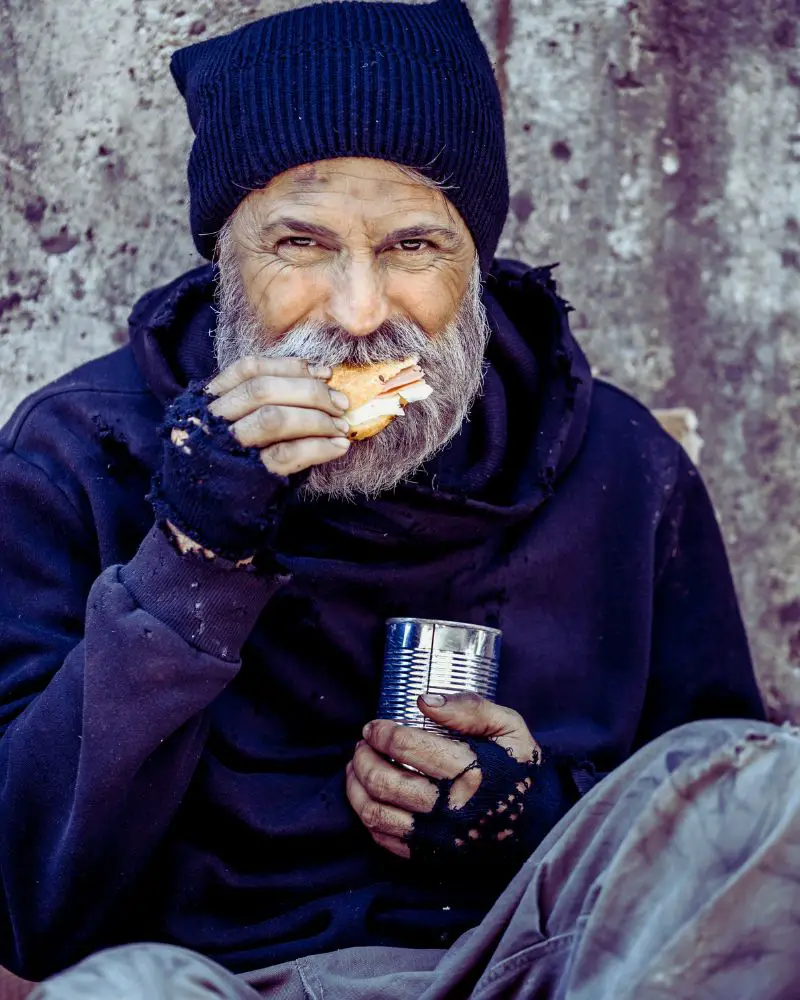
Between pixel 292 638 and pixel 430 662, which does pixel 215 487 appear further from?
pixel 292 638

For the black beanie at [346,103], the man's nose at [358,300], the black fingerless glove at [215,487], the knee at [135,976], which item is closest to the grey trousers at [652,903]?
the knee at [135,976]

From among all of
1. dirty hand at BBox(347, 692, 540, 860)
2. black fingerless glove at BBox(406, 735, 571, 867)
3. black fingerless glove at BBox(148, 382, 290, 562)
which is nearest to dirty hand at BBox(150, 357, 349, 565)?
black fingerless glove at BBox(148, 382, 290, 562)

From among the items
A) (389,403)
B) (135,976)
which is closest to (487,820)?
(389,403)

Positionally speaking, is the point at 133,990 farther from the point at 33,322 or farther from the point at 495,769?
the point at 33,322

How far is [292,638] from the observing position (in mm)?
2467

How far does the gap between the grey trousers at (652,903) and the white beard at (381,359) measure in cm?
89

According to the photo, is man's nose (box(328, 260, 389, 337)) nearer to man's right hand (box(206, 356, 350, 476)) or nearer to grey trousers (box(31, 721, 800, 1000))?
man's right hand (box(206, 356, 350, 476))

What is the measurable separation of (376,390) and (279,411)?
0.37 meters

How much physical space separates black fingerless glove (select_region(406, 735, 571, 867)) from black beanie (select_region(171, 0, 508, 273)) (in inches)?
40.2

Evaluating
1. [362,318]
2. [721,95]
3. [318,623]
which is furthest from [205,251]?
[721,95]

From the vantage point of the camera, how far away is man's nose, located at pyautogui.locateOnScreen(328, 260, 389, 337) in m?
→ 2.35

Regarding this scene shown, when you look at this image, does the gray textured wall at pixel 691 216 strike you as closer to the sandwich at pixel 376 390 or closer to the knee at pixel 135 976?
the sandwich at pixel 376 390

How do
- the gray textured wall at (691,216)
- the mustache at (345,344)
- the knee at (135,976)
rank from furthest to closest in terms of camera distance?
the gray textured wall at (691,216) → the mustache at (345,344) → the knee at (135,976)

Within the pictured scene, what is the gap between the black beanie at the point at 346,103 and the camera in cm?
238
